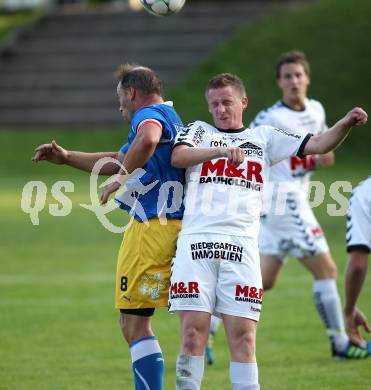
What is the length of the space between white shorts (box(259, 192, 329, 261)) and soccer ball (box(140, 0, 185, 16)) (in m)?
2.55

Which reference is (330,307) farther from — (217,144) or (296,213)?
(217,144)

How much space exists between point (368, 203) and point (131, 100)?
1.98 meters

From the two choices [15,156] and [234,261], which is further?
[15,156]

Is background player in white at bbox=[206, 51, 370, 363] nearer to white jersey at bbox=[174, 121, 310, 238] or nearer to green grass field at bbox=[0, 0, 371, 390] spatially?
green grass field at bbox=[0, 0, 371, 390]

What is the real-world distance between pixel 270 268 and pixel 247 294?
10.3 ft

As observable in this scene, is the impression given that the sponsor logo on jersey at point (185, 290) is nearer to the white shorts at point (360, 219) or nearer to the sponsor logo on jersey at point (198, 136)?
the sponsor logo on jersey at point (198, 136)

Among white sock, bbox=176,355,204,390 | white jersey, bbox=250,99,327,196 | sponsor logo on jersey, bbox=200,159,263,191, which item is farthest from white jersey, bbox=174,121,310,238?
white jersey, bbox=250,99,327,196

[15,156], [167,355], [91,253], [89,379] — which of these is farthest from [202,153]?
[15,156]

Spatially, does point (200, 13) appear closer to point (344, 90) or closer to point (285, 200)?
point (344, 90)

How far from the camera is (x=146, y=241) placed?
6340mm

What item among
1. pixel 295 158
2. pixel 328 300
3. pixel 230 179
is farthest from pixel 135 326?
pixel 295 158

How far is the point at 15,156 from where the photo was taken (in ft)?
96.9

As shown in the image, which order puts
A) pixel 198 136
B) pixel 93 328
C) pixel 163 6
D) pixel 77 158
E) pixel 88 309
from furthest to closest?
pixel 88 309 → pixel 93 328 → pixel 163 6 → pixel 77 158 → pixel 198 136

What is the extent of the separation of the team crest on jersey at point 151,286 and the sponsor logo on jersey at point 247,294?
1.87 feet
